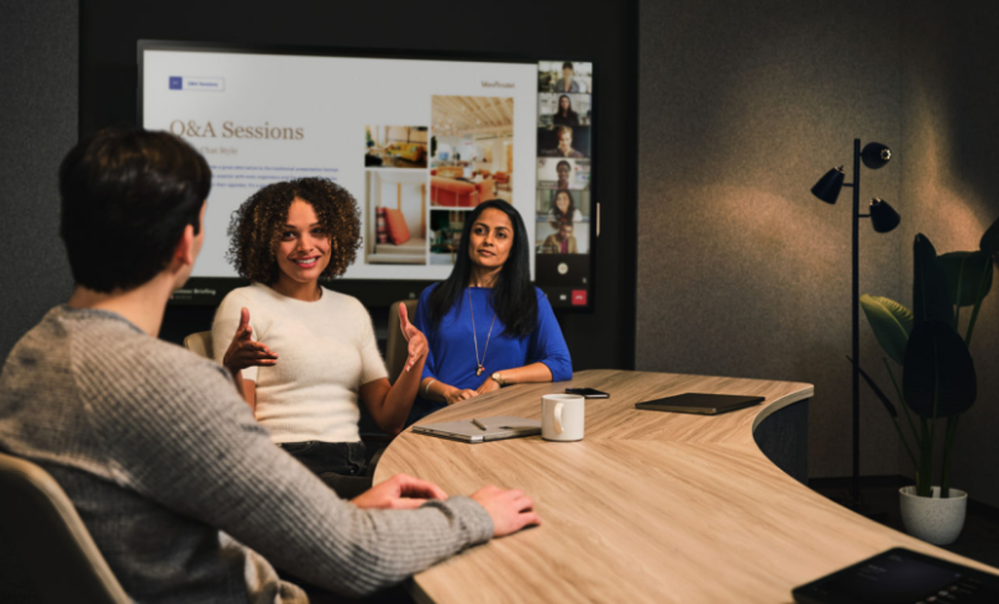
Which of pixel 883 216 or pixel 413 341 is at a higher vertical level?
pixel 883 216

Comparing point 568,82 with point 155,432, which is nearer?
point 155,432

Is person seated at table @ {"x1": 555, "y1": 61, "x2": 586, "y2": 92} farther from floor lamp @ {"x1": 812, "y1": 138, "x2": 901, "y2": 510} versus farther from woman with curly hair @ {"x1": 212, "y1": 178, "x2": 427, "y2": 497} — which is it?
woman with curly hair @ {"x1": 212, "y1": 178, "x2": 427, "y2": 497}

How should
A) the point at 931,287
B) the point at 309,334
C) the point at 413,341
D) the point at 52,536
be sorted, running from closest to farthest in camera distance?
the point at 52,536 < the point at 413,341 < the point at 309,334 < the point at 931,287

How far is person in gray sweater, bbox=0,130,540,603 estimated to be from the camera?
2.44 ft

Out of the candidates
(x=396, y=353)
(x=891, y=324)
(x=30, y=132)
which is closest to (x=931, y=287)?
(x=891, y=324)

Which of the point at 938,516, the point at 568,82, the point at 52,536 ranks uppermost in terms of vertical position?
the point at 568,82

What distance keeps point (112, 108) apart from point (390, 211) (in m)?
1.40

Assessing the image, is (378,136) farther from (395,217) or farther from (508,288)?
(508,288)

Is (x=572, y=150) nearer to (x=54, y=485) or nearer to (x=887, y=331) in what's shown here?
(x=887, y=331)

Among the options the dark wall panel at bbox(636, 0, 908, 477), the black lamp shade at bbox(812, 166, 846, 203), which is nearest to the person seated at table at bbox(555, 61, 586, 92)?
the dark wall panel at bbox(636, 0, 908, 477)

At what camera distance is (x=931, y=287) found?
9.55ft

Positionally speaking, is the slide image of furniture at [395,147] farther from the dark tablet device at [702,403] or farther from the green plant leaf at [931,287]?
the green plant leaf at [931,287]

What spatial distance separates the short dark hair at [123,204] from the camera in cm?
80

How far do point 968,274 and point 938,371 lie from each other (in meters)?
0.57
